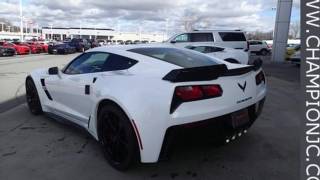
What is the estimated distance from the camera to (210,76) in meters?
3.75

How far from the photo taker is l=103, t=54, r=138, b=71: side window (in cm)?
439

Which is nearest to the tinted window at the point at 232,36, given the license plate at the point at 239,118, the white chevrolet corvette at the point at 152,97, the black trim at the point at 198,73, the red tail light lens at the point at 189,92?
the white chevrolet corvette at the point at 152,97

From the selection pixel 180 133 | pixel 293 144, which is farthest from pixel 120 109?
pixel 293 144

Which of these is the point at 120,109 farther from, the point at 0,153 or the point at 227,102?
the point at 0,153

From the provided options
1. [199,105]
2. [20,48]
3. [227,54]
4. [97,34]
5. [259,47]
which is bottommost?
[20,48]

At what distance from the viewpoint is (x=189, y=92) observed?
11.7 ft

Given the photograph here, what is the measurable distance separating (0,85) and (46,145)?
7143 millimetres

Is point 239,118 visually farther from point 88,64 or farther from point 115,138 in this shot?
point 88,64

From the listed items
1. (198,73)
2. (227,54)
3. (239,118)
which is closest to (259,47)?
(227,54)

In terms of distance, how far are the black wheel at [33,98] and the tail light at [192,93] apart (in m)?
3.74

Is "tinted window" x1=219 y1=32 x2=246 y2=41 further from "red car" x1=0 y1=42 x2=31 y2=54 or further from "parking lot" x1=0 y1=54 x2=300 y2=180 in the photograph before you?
"red car" x1=0 y1=42 x2=31 y2=54

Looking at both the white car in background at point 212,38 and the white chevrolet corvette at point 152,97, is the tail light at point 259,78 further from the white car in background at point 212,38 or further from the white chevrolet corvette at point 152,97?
the white car in background at point 212,38

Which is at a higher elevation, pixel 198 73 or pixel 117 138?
pixel 198 73

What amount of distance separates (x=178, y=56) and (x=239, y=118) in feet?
3.87
